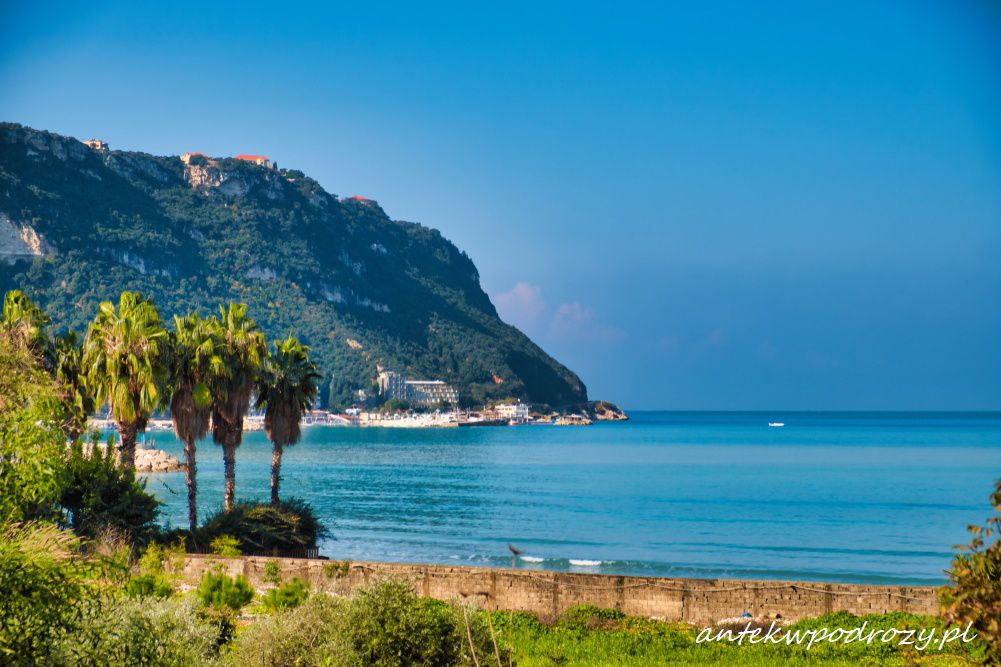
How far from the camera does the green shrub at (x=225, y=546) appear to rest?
81.3ft

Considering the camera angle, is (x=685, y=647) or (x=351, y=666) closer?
(x=351, y=666)

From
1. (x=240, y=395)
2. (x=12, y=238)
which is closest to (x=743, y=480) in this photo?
(x=240, y=395)

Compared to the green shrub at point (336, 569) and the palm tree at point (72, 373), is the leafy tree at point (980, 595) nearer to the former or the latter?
the green shrub at point (336, 569)

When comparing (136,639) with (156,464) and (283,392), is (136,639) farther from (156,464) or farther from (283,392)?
(156,464)

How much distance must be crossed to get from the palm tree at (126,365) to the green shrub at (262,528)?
302cm

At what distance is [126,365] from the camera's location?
27734mm

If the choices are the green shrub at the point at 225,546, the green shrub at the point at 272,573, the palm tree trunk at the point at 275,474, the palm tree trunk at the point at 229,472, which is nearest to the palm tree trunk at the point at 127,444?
the palm tree trunk at the point at 229,472

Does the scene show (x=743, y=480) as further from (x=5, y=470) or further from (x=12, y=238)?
(x=12, y=238)

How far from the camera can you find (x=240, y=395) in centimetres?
3106

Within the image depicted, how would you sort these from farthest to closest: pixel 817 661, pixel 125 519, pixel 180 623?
1. pixel 125 519
2. pixel 817 661
3. pixel 180 623

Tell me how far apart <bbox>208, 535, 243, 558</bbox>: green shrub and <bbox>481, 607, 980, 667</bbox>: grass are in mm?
9287

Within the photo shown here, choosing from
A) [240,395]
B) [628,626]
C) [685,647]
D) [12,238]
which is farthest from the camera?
[12,238]

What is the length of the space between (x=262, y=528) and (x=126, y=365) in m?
6.15

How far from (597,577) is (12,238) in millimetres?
198569
